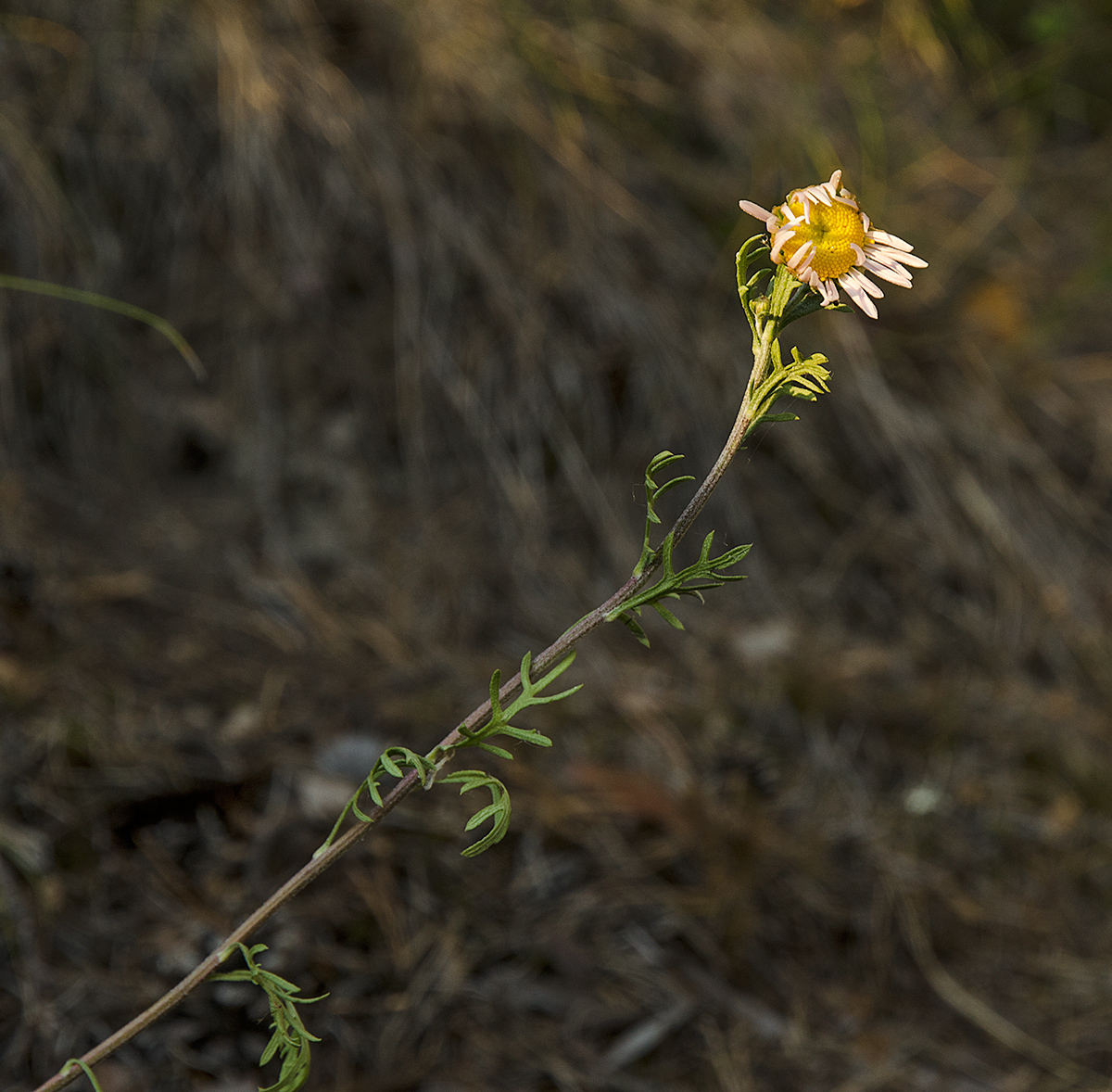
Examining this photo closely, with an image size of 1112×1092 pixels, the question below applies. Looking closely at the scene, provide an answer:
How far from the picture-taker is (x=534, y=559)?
2361 mm

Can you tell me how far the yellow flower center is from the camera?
2.32ft

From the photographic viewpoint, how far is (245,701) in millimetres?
1803

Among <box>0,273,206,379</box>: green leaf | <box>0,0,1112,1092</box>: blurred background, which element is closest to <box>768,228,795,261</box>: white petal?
<box>0,273,206,379</box>: green leaf

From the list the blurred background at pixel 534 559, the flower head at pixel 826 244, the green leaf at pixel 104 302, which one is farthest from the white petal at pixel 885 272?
the blurred background at pixel 534 559

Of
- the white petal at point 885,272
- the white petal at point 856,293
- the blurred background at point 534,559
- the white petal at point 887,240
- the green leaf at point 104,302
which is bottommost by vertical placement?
the blurred background at point 534,559

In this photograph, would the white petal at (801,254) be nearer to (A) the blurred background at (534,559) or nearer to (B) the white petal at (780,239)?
(B) the white petal at (780,239)

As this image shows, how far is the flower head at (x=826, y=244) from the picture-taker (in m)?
0.70

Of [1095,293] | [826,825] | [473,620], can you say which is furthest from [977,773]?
[1095,293]

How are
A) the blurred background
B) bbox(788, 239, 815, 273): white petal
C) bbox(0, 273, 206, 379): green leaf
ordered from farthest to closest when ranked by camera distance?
1. the blurred background
2. bbox(0, 273, 206, 379): green leaf
3. bbox(788, 239, 815, 273): white petal

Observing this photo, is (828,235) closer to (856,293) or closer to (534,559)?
(856,293)

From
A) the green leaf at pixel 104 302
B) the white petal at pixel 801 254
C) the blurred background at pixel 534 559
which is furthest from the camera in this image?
the blurred background at pixel 534 559

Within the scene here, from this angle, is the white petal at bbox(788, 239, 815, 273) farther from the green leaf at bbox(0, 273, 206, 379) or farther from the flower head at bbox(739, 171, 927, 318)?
the green leaf at bbox(0, 273, 206, 379)

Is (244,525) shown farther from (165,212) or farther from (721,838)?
(721,838)

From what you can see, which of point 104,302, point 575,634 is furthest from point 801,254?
point 104,302
